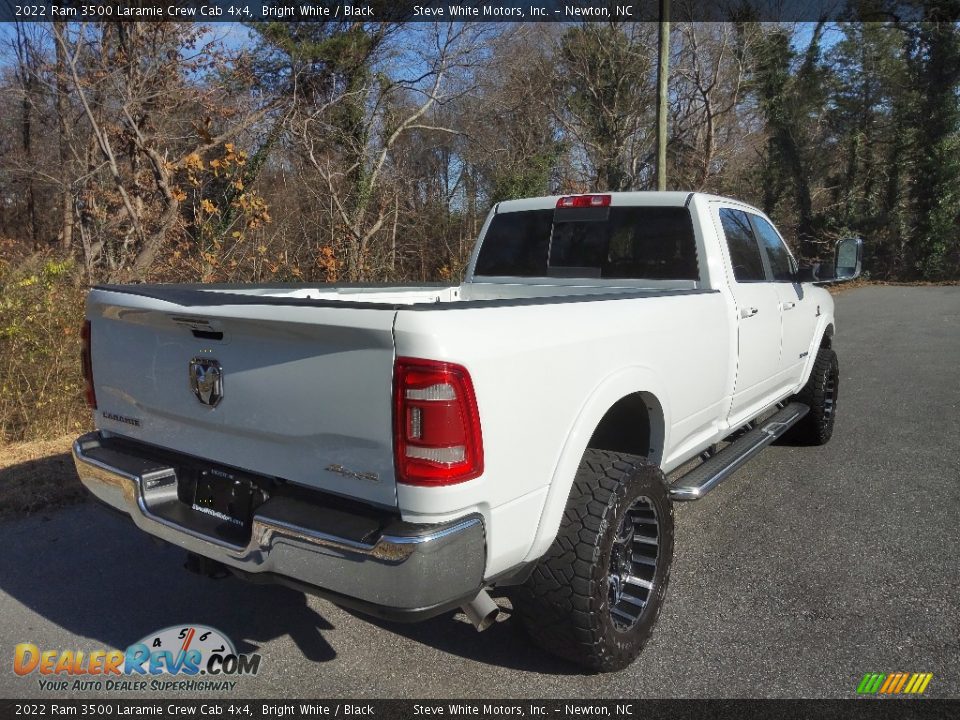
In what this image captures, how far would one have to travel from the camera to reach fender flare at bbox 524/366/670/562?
8.09 feet

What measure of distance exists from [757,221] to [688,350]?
6.64 feet

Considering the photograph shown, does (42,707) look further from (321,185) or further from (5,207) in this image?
(5,207)

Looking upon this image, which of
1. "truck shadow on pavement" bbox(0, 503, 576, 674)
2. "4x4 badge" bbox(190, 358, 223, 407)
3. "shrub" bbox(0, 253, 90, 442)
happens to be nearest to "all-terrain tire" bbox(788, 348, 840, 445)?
"truck shadow on pavement" bbox(0, 503, 576, 674)

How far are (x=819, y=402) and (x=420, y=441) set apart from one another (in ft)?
15.0

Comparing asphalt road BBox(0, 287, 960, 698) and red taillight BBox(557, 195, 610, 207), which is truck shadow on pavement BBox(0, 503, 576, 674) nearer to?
asphalt road BBox(0, 287, 960, 698)

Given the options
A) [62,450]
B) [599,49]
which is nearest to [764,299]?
[62,450]

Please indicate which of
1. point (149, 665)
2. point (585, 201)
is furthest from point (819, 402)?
point (149, 665)

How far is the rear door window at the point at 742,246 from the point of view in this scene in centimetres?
428

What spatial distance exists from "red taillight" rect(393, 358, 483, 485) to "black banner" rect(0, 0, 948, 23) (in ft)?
33.8

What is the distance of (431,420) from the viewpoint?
2088 mm

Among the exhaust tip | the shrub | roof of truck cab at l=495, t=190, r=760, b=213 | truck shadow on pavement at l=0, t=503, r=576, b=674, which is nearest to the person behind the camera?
the exhaust tip

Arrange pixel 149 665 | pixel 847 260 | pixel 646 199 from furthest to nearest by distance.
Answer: pixel 847 260, pixel 646 199, pixel 149 665

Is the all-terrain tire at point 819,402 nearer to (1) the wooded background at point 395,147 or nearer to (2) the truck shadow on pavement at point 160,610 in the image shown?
(2) the truck shadow on pavement at point 160,610

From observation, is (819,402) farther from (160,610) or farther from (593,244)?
(160,610)
